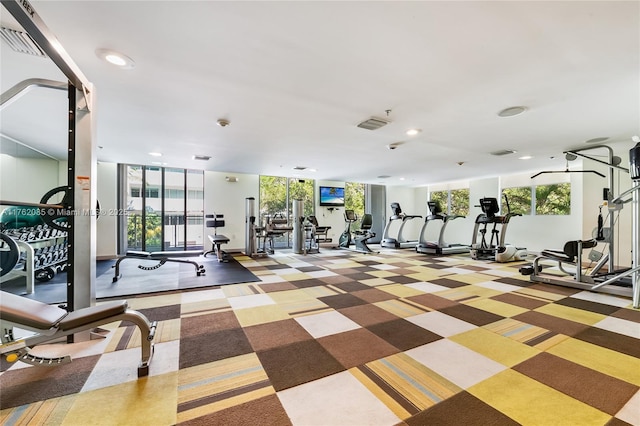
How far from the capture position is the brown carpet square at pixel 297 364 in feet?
5.94

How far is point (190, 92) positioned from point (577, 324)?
515cm

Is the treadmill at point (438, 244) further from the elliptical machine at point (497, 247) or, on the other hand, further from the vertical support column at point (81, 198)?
the vertical support column at point (81, 198)

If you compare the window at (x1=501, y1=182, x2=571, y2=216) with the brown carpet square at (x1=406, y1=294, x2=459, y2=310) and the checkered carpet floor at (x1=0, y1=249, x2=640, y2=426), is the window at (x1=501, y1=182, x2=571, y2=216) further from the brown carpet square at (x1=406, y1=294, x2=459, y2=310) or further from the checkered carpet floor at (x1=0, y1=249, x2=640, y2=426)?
the brown carpet square at (x1=406, y1=294, x2=459, y2=310)

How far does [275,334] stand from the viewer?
2508 mm

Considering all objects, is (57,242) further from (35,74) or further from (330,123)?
(330,123)

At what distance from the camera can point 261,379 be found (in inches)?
71.3

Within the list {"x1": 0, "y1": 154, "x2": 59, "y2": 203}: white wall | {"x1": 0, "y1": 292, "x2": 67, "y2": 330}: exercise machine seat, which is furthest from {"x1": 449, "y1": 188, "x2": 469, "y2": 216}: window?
{"x1": 0, "y1": 154, "x2": 59, "y2": 203}: white wall

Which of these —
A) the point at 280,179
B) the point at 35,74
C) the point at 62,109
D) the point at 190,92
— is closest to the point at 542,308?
the point at 190,92

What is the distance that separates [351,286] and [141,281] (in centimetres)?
373

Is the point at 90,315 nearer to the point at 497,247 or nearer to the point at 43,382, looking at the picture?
the point at 43,382

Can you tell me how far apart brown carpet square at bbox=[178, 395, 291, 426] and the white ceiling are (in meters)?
2.63

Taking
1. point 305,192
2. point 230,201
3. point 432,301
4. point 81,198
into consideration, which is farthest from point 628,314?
point 230,201

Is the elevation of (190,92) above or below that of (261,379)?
above

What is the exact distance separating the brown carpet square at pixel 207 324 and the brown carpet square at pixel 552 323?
10.7ft
